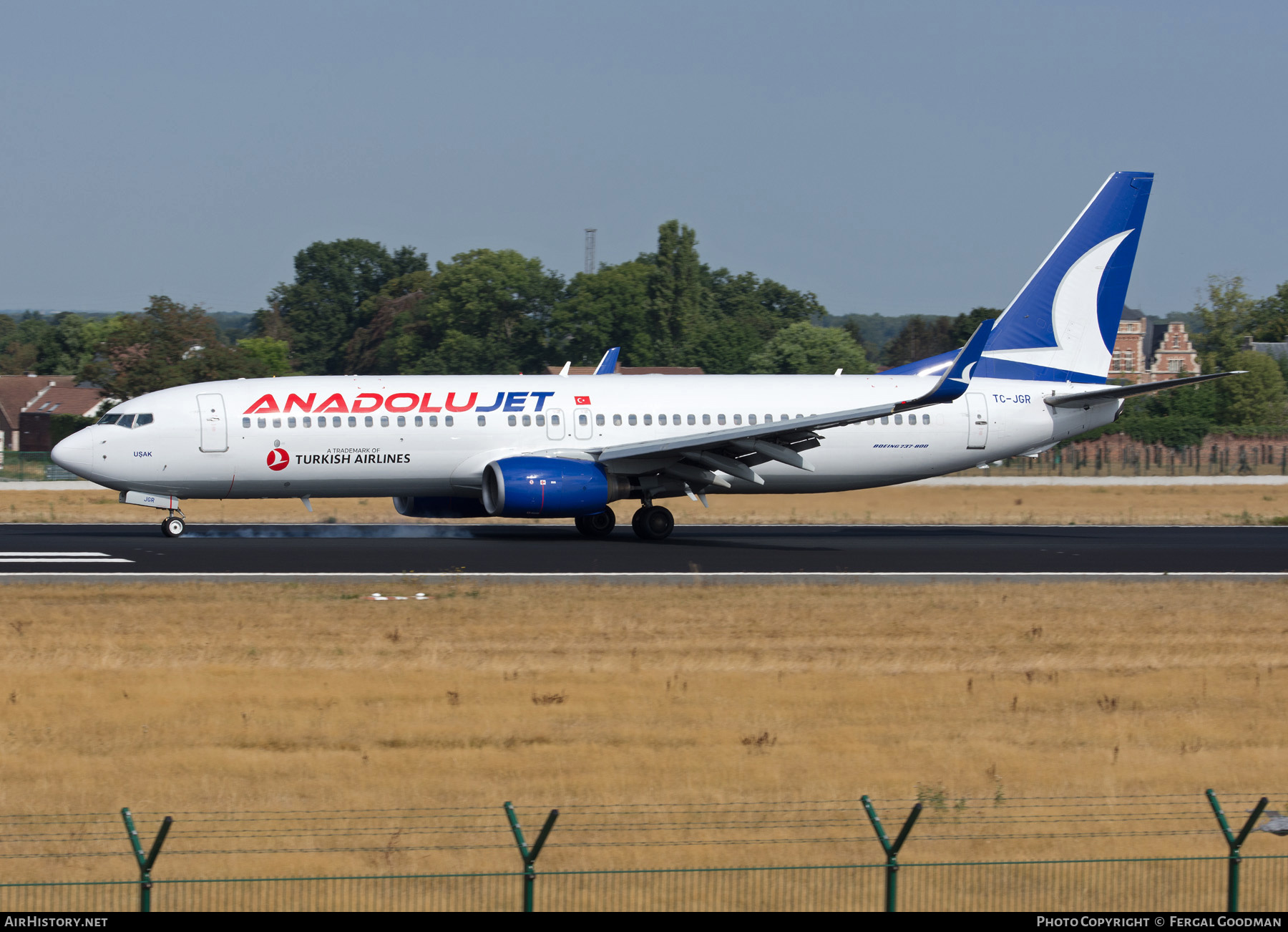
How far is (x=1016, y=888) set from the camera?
31.8ft

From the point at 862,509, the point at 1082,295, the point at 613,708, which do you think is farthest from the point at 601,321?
the point at 613,708

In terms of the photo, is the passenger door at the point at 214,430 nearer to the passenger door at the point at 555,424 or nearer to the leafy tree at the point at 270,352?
the passenger door at the point at 555,424

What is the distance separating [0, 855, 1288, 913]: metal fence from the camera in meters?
9.42

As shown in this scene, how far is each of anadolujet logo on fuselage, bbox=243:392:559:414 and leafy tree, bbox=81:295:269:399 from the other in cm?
5257

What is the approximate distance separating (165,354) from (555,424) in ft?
194

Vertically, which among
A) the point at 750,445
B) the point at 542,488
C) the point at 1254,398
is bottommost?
the point at 542,488

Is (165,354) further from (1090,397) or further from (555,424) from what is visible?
(1090,397)

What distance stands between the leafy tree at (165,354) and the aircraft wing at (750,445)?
56.3m

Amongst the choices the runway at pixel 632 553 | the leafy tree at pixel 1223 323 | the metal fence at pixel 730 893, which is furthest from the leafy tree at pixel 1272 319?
the metal fence at pixel 730 893

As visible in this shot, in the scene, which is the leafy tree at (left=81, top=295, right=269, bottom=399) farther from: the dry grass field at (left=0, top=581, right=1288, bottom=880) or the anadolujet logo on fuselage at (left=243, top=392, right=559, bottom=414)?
the dry grass field at (left=0, top=581, right=1288, bottom=880)

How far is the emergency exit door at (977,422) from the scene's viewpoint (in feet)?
113

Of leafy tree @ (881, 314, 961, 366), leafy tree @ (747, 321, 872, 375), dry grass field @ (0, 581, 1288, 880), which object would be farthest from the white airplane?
leafy tree @ (881, 314, 961, 366)

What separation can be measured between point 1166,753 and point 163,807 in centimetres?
1003

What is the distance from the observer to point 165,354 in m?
84.4
